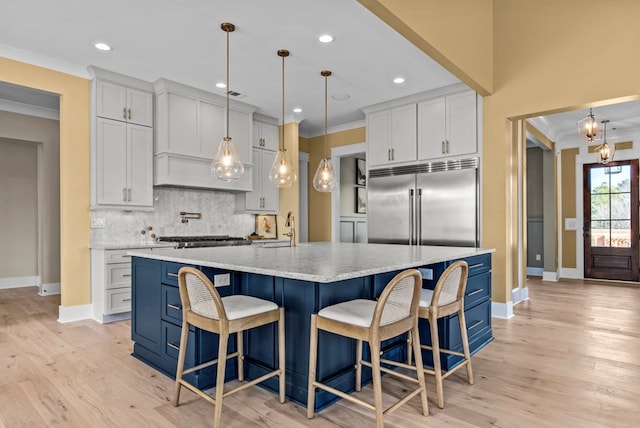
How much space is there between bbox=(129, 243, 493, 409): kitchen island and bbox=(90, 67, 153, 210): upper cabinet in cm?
169

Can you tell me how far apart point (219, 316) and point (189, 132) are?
3.48 m

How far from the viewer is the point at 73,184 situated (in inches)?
165

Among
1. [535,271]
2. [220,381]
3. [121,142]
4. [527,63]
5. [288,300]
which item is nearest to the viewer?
[220,381]

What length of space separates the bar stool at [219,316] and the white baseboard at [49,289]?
4.64 m

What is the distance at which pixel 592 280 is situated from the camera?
705cm

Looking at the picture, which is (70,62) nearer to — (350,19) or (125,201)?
(125,201)

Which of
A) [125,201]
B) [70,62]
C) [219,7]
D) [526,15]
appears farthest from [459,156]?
[70,62]

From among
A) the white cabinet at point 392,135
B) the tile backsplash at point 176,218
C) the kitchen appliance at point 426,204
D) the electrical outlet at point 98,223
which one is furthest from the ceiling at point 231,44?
the electrical outlet at point 98,223

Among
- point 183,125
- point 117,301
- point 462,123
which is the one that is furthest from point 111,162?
point 462,123

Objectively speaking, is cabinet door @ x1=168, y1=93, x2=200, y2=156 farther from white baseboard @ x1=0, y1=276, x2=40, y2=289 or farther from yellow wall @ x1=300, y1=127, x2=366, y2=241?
white baseboard @ x1=0, y1=276, x2=40, y2=289

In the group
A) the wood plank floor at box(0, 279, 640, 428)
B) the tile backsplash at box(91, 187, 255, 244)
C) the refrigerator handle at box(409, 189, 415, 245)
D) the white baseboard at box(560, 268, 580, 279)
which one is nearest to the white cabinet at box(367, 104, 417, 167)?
the refrigerator handle at box(409, 189, 415, 245)

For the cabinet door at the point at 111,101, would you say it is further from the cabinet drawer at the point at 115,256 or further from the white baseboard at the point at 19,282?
the white baseboard at the point at 19,282

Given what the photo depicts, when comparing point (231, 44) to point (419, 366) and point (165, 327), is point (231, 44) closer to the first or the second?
point (165, 327)

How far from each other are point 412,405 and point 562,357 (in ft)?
5.25
